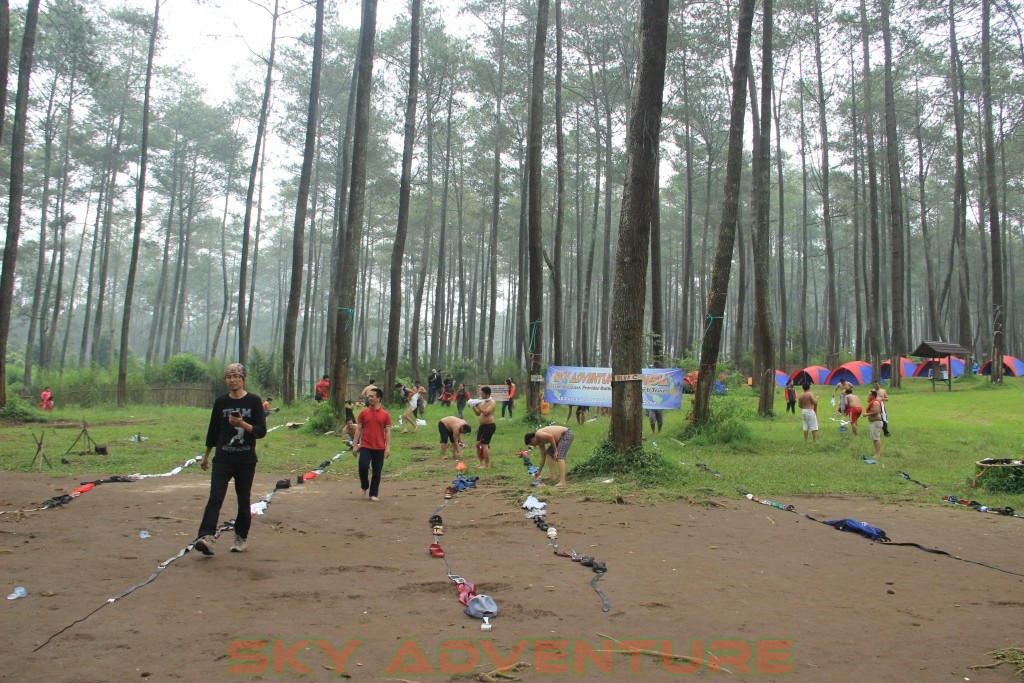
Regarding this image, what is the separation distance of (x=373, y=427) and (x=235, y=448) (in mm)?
3074

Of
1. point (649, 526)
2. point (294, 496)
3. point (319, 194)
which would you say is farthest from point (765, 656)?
point (319, 194)

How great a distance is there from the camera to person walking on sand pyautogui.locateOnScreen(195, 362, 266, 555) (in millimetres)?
6035

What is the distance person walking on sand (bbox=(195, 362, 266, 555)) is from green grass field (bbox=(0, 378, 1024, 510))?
4169 mm

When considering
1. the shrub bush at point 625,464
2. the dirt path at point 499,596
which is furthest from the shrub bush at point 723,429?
the dirt path at point 499,596

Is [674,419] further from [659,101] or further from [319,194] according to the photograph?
[319,194]

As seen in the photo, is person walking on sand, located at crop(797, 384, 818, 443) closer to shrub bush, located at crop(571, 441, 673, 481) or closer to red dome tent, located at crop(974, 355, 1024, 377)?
shrub bush, located at crop(571, 441, 673, 481)

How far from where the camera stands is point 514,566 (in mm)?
5832

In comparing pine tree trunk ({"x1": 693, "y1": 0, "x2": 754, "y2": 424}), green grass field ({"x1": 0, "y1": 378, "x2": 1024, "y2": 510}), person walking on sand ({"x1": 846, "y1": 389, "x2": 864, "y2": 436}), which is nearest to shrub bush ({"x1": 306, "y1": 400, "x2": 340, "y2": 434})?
green grass field ({"x1": 0, "y1": 378, "x2": 1024, "y2": 510})

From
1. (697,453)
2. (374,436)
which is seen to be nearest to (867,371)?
(697,453)

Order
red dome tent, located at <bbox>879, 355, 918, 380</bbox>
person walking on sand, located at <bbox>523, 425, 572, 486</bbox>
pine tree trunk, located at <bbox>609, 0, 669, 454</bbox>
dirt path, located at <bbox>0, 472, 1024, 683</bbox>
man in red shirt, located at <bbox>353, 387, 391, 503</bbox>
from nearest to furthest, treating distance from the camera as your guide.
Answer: dirt path, located at <bbox>0, 472, 1024, 683</bbox>, man in red shirt, located at <bbox>353, 387, 391, 503</bbox>, person walking on sand, located at <bbox>523, 425, 572, 486</bbox>, pine tree trunk, located at <bbox>609, 0, 669, 454</bbox>, red dome tent, located at <bbox>879, 355, 918, 380</bbox>

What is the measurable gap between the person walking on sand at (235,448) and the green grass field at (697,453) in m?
4.17

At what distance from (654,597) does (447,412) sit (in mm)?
20358

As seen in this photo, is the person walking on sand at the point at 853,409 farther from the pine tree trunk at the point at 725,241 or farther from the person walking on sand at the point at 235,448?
the person walking on sand at the point at 235,448

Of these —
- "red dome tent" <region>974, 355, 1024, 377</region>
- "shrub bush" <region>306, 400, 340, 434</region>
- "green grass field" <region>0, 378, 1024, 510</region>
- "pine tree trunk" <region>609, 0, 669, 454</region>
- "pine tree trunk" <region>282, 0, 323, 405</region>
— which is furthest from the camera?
"red dome tent" <region>974, 355, 1024, 377</region>
